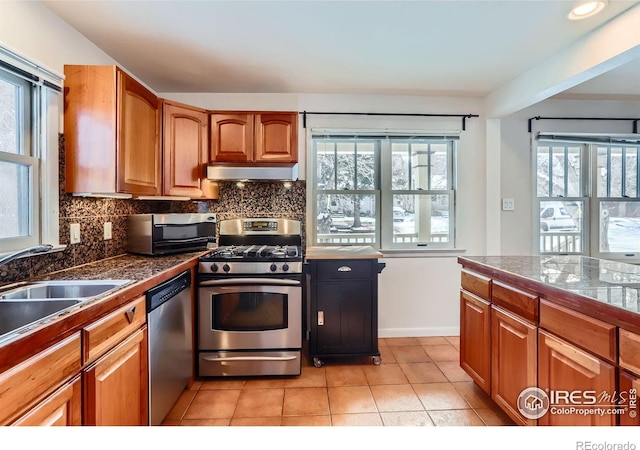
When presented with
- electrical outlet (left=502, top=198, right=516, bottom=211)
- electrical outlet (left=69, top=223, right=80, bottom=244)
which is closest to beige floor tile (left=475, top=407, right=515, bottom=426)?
electrical outlet (left=502, top=198, right=516, bottom=211)

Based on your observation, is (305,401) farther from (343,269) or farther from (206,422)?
(343,269)

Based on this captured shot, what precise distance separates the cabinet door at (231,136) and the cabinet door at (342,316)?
1.31 metres

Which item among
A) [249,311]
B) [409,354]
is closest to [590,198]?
[409,354]

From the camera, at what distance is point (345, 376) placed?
2324mm

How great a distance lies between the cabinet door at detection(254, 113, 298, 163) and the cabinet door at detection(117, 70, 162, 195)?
2.52ft

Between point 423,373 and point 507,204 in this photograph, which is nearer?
point 423,373

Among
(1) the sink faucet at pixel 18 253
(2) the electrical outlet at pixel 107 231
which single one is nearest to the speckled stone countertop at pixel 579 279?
(1) the sink faucet at pixel 18 253

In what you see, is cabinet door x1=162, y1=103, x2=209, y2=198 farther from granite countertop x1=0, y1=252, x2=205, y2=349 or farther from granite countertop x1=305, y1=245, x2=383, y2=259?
granite countertop x1=305, y1=245, x2=383, y2=259

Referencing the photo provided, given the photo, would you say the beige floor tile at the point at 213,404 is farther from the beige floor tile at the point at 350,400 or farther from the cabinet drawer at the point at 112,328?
the cabinet drawer at the point at 112,328

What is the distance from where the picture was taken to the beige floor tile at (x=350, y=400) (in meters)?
1.93

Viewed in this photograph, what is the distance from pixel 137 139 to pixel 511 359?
2.54 metres

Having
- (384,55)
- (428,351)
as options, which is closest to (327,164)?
(384,55)

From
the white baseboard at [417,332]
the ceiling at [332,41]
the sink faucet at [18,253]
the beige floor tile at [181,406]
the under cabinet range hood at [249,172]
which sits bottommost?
the beige floor tile at [181,406]

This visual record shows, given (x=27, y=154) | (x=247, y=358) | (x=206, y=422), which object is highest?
(x=27, y=154)
